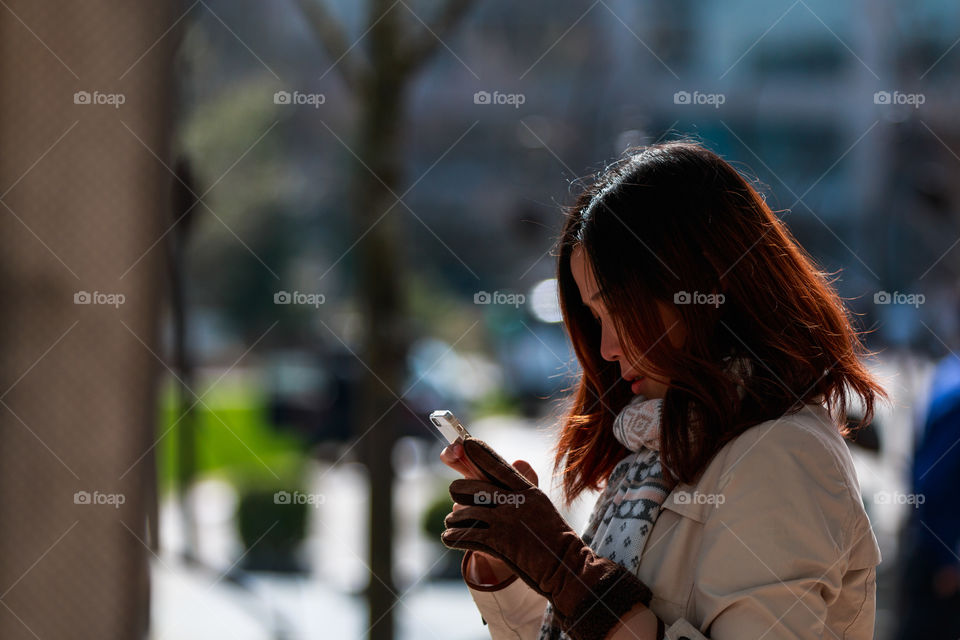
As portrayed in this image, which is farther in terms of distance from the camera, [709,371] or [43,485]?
[43,485]

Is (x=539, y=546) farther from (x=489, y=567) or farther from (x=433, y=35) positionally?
(x=433, y=35)

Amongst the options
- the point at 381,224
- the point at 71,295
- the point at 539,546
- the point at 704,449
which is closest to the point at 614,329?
the point at 704,449

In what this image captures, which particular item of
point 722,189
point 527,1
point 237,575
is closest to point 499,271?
point 527,1

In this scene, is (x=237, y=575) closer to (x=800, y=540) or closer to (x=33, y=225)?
(x=33, y=225)

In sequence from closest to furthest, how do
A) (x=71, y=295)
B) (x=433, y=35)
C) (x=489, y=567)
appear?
(x=489, y=567) < (x=71, y=295) < (x=433, y=35)

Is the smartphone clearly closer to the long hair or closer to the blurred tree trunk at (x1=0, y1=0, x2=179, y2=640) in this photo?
the long hair

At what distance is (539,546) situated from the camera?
42.4 inches

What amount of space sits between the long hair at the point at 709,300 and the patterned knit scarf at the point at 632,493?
0.14 feet

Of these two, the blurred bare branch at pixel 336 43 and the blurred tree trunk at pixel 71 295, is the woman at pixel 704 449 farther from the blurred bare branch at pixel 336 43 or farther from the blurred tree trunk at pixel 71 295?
the blurred bare branch at pixel 336 43

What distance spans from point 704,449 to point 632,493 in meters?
0.15

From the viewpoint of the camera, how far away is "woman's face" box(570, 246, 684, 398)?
3.69 feet

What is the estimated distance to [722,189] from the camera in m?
1.13

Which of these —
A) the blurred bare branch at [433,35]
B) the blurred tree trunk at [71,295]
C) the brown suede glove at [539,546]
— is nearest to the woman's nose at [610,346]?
the brown suede glove at [539,546]

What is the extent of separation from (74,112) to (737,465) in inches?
67.4
